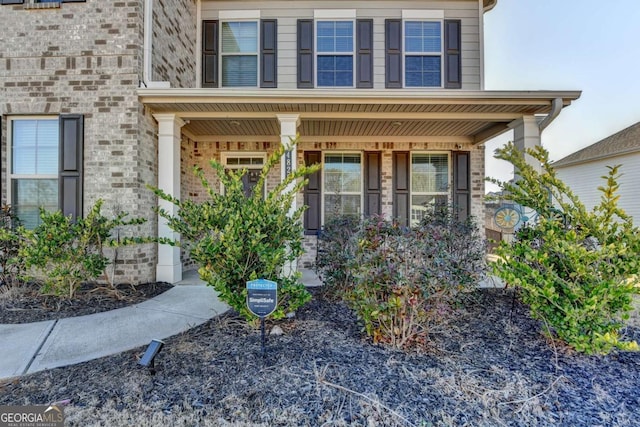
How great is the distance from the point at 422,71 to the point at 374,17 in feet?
5.01

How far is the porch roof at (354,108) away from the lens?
→ 4859 millimetres

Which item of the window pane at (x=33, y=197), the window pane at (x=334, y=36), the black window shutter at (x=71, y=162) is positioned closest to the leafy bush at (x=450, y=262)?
the window pane at (x=334, y=36)

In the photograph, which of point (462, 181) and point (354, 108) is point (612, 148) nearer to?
point (462, 181)

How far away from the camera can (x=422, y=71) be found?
6797 mm

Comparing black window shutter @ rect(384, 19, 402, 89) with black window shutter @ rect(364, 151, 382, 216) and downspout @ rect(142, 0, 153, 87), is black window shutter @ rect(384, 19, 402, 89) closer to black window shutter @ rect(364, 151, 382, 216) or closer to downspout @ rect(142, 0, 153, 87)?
black window shutter @ rect(364, 151, 382, 216)

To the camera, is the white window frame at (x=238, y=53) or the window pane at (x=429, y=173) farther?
the window pane at (x=429, y=173)

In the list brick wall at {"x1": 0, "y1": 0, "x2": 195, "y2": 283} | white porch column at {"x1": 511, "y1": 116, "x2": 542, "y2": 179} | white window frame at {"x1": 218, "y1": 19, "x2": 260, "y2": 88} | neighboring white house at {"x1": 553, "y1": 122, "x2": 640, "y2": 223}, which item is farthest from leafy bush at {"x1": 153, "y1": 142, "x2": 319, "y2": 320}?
neighboring white house at {"x1": 553, "y1": 122, "x2": 640, "y2": 223}

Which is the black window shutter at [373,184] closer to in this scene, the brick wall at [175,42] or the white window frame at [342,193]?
the white window frame at [342,193]

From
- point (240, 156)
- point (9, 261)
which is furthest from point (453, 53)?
point (9, 261)

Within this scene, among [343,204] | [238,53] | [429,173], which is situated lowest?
[343,204]

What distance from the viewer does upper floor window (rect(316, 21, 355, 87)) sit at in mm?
6797

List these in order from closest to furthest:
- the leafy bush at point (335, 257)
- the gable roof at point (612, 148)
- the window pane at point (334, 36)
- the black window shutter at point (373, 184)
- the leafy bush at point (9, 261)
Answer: the leafy bush at point (335, 257)
the leafy bush at point (9, 261)
the window pane at point (334, 36)
the black window shutter at point (373, 184)
the gable roof at point (612, 148)

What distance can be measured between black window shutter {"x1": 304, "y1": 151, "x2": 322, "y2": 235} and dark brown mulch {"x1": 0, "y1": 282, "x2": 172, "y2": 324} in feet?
10.1

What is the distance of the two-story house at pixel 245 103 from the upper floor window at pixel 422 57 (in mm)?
28
